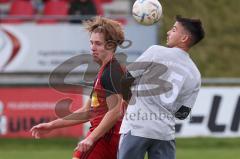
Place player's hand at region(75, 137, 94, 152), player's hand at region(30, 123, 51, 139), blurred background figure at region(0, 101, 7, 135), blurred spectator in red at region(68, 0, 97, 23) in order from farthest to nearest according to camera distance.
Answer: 1. blurred spectator in red at region(68, 0, 97, 23)
2. blurred background figure at region(0, 101, 7, 135)
3. player's hand at region(30, 123, 51, 139)
4. player's hand at region(75, 137, 94, 152)

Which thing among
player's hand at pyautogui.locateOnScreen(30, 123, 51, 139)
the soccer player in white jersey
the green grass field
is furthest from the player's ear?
the green grass field

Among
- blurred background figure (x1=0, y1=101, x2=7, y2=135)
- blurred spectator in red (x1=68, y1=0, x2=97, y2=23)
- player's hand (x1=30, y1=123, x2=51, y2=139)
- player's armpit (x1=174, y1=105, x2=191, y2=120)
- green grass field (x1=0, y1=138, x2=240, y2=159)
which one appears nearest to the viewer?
player's armpit (x1=174, y1=105, x2=191, y2=120)

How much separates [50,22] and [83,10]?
705 mm

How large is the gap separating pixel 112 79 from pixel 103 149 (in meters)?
0.64

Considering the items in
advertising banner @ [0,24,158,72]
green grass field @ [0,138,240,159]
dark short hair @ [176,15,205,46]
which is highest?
dark short hair @ [176,15,205,46]

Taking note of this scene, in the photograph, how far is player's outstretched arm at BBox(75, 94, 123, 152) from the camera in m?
6.74

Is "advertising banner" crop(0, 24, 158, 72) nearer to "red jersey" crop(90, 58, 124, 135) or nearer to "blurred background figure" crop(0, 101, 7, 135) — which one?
"blurred background figure" crop(0, 101, 7, 135)

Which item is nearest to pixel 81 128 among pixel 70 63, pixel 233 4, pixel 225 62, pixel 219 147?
pixel 70 63

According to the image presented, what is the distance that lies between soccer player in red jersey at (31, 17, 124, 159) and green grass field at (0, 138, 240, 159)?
5722 millimetres

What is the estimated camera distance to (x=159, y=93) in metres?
6.98

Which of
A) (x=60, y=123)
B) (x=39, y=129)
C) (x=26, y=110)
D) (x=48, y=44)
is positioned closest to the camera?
(x=39, y=129)

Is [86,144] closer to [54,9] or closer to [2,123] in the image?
[2,123]

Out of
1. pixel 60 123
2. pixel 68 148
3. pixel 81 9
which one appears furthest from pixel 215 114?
pixel 60 123

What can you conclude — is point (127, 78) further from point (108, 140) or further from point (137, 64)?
point (108, 140)
